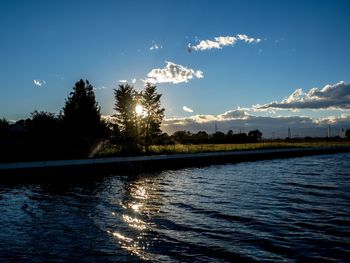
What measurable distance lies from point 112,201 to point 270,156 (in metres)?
46.4

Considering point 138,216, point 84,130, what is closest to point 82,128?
point 84,130

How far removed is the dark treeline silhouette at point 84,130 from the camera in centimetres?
3866

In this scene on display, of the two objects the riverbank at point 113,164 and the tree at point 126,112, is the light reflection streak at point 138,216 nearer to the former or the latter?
the riverbank at point 113,164

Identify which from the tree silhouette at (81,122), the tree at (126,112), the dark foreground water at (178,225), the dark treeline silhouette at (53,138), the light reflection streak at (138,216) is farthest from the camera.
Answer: the tree at (126,112)

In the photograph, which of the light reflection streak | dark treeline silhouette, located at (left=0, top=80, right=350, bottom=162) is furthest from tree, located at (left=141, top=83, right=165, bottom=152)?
the light reflection streak

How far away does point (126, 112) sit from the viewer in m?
54.0

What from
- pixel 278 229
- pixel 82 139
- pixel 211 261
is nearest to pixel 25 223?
pixel 211 261

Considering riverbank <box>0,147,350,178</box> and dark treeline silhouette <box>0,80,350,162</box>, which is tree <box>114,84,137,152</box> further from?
riverbank <box>0,147,350,178</box>

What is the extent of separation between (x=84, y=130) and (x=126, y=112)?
31.3ft

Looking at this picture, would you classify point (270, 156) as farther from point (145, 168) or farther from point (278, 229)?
point (278, 229)

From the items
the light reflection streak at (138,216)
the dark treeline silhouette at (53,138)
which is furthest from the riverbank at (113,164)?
the light reflection streak at (138,216)

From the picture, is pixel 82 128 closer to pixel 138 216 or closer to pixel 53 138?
pixel 53 138

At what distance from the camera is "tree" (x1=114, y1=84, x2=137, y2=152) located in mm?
52250

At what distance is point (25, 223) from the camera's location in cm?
1409
